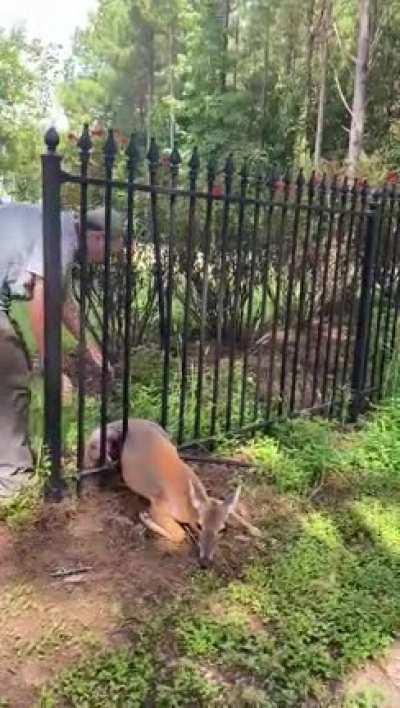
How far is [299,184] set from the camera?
380cm

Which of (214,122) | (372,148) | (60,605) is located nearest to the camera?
(60,605)

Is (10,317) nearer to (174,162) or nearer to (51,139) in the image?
(51,139)

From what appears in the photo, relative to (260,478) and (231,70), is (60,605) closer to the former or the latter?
(260,478)

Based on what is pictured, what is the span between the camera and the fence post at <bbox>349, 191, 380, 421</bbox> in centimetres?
456

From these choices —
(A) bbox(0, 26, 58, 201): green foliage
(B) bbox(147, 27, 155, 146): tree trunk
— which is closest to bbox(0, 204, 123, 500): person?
(A) bbox(0, 26, 58, 201): green foliage

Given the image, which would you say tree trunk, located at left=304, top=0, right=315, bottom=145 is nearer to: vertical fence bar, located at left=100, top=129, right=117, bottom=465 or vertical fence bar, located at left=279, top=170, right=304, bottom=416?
vertical fence bar, located at left=279, top=170, right=304, bottom=416

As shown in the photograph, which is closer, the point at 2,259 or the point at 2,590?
the point at 2,590

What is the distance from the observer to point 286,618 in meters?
2.47

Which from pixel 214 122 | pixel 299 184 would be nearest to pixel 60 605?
pixel 299 184

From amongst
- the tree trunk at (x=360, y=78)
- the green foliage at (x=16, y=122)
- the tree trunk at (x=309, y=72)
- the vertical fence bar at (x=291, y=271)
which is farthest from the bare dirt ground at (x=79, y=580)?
the tree trunk at (x=309, y=72)

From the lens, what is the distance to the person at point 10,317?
2.97 metres

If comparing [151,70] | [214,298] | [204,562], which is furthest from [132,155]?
[151,70]

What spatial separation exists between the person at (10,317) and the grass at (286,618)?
42.1 inches

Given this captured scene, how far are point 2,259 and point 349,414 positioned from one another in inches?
112
